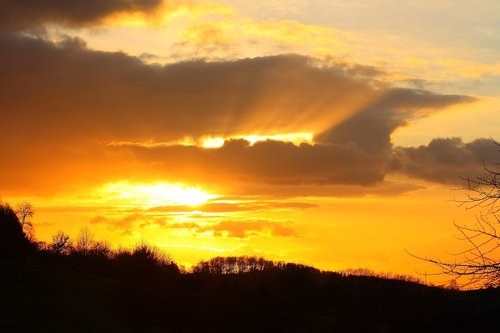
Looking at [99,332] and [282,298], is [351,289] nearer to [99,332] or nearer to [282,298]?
[282,298]

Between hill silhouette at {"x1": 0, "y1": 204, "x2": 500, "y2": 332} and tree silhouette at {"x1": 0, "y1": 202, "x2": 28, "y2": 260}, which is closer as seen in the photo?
hill silhouette at {"x1": 0, "y1": 204, "x2": 500, "y2": 332}

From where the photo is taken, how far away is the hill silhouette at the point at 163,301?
73.6 meters

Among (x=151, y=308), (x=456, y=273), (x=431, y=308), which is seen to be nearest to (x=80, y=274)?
(x=151, y=308)

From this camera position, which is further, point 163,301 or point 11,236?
point 11,236

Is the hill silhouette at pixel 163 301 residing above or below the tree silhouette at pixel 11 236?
below

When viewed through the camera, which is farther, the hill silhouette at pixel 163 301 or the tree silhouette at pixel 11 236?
the tree silhouette at pixel 11 236

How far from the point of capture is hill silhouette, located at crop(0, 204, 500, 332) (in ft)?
242

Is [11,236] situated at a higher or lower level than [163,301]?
higher

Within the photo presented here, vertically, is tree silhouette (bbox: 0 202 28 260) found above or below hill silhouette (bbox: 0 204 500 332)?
above

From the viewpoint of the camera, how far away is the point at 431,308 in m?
96.9

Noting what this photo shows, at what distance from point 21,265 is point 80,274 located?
9.52 metres

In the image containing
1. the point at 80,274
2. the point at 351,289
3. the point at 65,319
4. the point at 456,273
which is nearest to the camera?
the point at 456,273

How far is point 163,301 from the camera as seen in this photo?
82.8 metres

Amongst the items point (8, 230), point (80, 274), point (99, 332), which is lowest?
point (99, 332)
